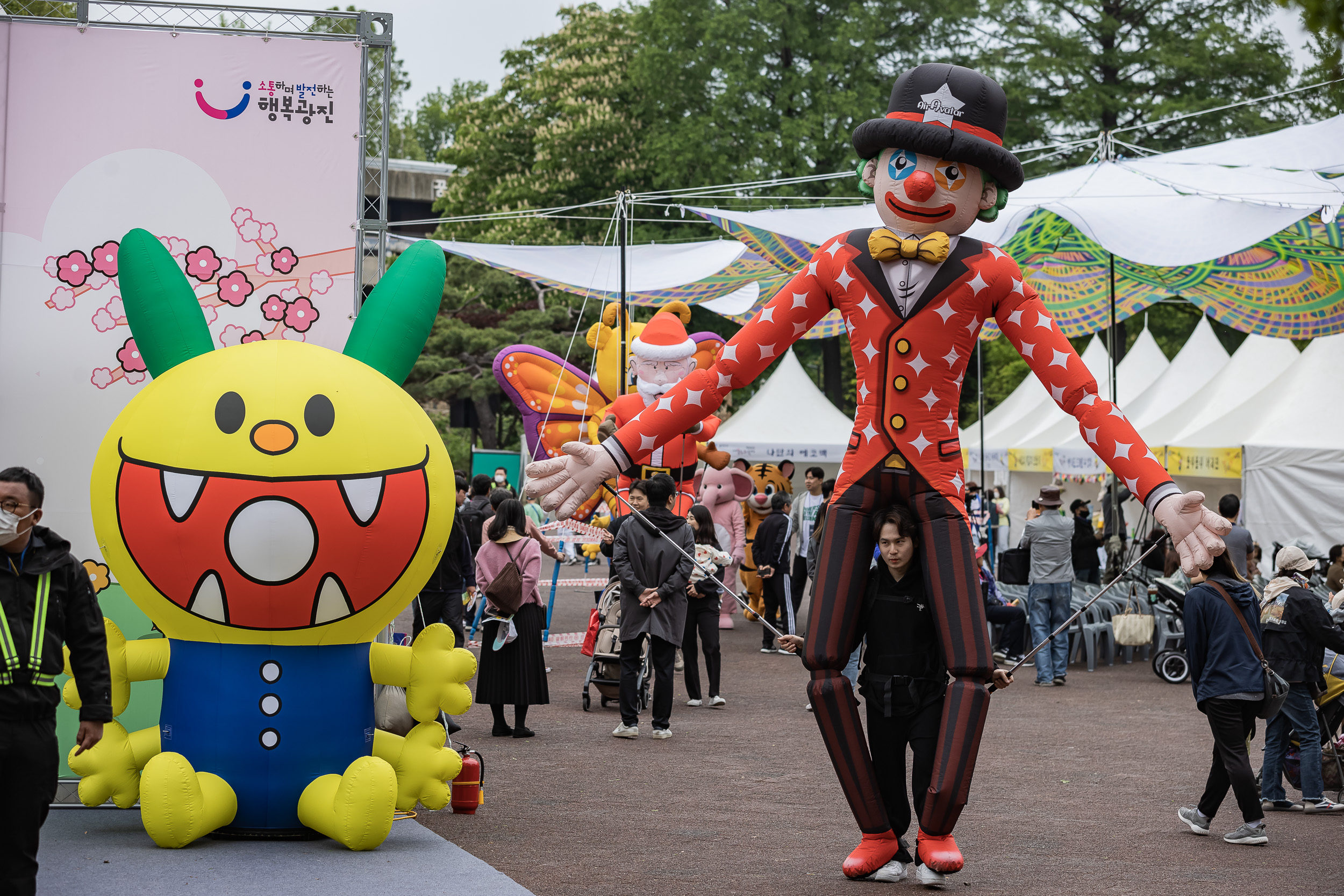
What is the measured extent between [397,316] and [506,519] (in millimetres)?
3334

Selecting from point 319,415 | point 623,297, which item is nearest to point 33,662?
point 319,415

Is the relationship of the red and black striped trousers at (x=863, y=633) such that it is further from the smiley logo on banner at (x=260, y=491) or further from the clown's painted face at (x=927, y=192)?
the smiley logo on banner at (x=260, y=491)

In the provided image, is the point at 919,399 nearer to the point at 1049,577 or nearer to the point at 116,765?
the point at 116,765

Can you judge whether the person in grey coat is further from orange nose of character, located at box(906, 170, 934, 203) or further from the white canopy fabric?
the white canopy fabric

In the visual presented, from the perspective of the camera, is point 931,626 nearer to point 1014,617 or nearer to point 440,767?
point 440,767

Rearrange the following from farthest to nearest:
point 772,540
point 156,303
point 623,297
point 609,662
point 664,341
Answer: point 623,297 → point 772,540 → point 664,341 → point 609,662 → point 156,303

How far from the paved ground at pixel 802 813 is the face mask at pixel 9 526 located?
239cm

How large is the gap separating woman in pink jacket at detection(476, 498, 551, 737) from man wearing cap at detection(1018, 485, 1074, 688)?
5.17m

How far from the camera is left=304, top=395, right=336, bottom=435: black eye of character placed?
5.84 metres

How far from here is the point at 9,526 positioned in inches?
179

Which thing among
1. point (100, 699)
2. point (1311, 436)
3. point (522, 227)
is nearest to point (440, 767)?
point (100, 699)

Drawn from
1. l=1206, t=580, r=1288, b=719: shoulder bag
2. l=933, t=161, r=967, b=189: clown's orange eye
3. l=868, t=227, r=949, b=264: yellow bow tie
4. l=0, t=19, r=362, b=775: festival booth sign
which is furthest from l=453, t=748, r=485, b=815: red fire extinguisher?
l=1206, t=580, r=1288, b=719: shoulder bag

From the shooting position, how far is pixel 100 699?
4.84 m

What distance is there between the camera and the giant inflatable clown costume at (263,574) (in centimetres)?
573
